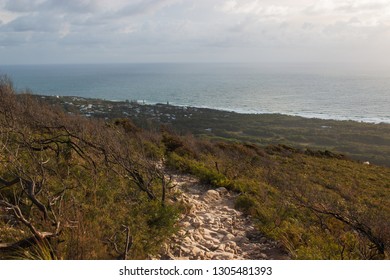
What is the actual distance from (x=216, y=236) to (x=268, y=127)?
5491 centimetres

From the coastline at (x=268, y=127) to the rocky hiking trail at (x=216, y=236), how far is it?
121 feet

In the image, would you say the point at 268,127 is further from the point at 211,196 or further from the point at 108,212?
the point at 108,212

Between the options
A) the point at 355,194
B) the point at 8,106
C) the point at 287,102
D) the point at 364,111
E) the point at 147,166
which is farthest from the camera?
the point at 287,102

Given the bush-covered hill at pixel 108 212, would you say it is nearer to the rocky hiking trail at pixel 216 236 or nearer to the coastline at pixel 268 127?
the rocky hiking trail at pixel 216 236

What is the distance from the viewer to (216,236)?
544cm

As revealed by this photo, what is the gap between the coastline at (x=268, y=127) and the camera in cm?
4756

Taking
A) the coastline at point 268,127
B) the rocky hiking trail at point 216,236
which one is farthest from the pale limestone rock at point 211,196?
the coastline at point 268,127

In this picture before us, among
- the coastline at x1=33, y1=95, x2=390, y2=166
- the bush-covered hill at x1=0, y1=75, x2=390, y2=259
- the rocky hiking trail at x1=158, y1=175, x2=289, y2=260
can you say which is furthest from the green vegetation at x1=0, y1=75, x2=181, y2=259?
the coastline at x1=33, y1=95, x2=390, y2=166

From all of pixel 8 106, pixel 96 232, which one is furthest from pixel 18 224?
pixel 8 106

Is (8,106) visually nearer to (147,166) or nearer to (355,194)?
(147,166)

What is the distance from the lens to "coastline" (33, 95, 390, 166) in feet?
156

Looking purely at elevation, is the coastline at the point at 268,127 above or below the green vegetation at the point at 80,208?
below

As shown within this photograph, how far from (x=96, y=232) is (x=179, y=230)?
1512 mm
